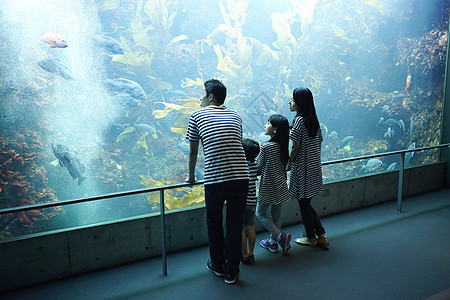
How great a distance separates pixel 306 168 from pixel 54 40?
18.2ft

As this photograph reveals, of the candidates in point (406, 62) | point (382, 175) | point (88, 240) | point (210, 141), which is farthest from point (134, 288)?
point (406, 62)

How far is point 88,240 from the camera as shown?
3084 mm

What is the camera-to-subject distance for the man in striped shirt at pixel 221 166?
8.21ft

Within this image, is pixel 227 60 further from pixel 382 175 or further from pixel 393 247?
pixel 393 247

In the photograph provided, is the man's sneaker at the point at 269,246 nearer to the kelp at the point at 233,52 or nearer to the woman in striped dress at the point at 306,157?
the woman in striped dress at the point at 306,157

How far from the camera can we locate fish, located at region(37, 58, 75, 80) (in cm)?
622

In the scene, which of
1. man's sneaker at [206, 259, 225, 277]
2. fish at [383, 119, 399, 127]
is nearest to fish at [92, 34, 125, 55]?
man's sneaker at [206, 259, 225, 277]

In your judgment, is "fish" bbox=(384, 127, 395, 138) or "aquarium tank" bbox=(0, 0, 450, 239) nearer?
"aquarium tank" bbox=(0, 0, 450, 239)

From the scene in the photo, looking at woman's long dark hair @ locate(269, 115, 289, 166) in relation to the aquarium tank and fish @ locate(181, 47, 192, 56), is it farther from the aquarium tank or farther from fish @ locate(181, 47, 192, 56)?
fish @ locate(181, 47, 192, 56)

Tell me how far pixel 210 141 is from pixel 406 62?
852 cm

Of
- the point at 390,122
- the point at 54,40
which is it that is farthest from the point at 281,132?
the point at 390,122

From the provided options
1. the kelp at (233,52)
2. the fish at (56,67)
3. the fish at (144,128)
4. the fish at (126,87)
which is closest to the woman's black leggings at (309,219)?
the fish at (126,87)

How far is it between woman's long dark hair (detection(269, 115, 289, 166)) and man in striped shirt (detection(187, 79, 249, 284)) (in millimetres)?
594

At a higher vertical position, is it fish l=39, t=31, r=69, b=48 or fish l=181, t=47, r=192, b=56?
fish l=181, t=47, r=192, b=56
